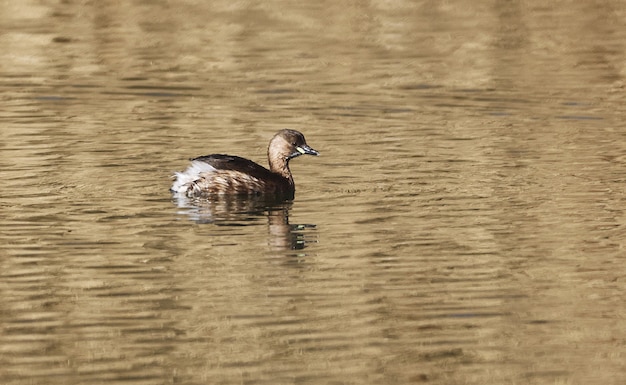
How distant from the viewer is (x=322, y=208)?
1411 cm

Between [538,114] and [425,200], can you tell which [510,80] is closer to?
[538,114]

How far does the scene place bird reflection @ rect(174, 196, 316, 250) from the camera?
1282 cm

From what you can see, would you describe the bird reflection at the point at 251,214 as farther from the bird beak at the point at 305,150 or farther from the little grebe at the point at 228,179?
the bird beak at the point at 305,150

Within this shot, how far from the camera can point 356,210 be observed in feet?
45.4

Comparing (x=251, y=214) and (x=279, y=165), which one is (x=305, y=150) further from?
(x=251, y=214)

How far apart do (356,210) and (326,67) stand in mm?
9224

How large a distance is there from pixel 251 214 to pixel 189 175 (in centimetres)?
88

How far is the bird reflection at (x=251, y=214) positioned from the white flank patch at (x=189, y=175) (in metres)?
0.15

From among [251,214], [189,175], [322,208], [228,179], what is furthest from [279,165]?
[322,208]

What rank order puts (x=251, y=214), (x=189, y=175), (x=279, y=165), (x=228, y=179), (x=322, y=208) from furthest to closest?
1. (x=279, y=165)
2. (x=228, y=179)
3. (x=189, y=175)
4. (x=251, y=214)
5. (x=322, y=208)

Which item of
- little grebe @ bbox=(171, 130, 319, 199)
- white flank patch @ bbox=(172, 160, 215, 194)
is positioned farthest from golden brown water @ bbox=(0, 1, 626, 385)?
white flank patch @ bbox=(172, 160, 215, 194)

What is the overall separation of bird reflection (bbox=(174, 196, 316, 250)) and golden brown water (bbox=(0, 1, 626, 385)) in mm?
51

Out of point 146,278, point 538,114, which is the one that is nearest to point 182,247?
point 146,278

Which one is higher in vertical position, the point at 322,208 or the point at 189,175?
the point at 189,175
